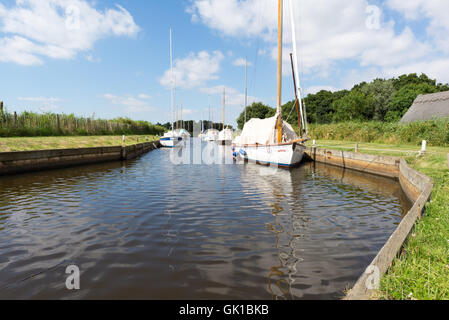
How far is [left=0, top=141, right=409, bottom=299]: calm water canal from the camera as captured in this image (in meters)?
4.31

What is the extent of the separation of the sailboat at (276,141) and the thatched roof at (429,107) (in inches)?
1063

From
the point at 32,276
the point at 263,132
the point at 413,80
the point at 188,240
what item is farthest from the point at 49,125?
the point at 413,80

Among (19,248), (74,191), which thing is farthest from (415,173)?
(74,191)

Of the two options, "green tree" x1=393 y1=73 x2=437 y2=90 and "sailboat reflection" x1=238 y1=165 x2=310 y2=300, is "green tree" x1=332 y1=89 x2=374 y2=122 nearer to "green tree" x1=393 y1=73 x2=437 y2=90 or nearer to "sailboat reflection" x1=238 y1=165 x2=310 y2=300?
"green tree" x1=393 y1=73 x2=437 y2=90

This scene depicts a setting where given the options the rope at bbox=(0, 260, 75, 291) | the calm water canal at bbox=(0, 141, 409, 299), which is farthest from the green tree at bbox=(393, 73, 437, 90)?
the rope at bbox=(0, 260, 75, 291)

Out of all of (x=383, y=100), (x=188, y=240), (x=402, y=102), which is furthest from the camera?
(x=383, y=100)

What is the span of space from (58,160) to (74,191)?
8270 mm

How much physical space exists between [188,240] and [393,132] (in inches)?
1143

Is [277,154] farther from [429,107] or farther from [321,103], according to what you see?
[321,103]

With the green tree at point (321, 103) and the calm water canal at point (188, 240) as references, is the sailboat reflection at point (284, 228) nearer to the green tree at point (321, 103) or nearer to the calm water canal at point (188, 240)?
the calm water canal at point (188, 240)

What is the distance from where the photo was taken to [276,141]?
2134 cm
